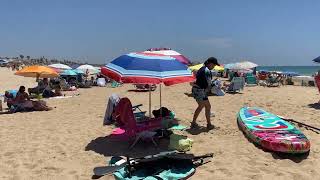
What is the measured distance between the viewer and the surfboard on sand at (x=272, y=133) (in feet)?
21.6

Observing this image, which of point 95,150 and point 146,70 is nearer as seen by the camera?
point 146,70

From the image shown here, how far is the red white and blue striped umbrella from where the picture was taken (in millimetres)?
6897

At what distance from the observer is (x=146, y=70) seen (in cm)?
702

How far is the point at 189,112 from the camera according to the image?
38.3ft

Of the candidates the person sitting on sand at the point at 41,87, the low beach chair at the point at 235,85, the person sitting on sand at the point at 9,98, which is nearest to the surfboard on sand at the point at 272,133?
the person sitting on sand at the point at 9,98

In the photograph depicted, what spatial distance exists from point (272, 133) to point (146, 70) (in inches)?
103

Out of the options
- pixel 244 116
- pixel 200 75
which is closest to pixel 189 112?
pixel 244 116

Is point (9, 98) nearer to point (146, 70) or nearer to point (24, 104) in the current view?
point (24, 104)

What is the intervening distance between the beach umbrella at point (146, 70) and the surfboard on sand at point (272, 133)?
166 centimetres

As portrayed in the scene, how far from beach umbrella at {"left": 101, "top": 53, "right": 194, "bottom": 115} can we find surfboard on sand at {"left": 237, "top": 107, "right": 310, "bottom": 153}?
→ 166 cm

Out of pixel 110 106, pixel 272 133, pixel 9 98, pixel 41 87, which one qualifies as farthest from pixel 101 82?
pixel 272 133

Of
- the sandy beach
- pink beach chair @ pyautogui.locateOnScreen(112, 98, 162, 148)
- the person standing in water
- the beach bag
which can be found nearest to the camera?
the sandy beach

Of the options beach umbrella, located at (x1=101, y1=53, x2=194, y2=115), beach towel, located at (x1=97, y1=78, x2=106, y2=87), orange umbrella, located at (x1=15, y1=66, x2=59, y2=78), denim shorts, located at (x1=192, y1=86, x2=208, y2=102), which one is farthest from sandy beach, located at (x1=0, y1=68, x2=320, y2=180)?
beach towel, located at (x1=97, y1=78, x2=106, y2=87)

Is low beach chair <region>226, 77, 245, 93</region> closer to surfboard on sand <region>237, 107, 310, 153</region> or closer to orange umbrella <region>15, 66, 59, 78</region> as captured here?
orange umbrella <region>15, 66, 59, 78</region>
